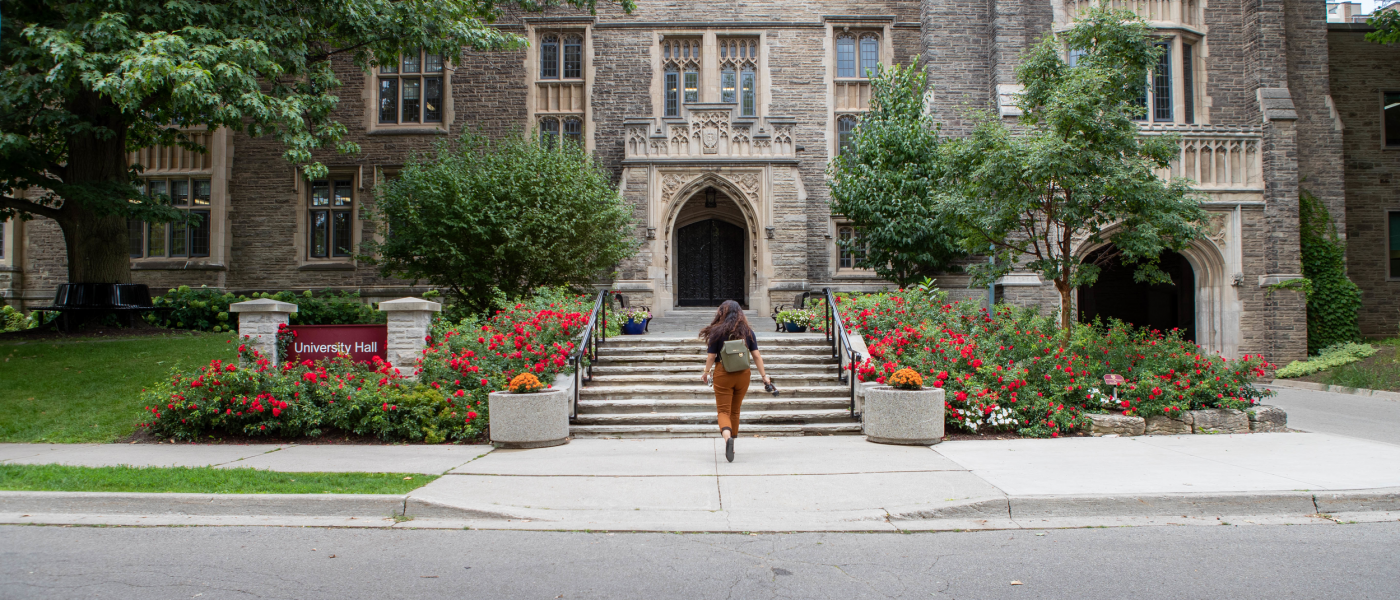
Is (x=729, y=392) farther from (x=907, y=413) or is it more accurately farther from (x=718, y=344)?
(x=907, y=413)

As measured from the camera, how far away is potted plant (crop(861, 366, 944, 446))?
7992 mm

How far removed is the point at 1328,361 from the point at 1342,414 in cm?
747

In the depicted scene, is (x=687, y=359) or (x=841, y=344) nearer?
(x=841, y=344)

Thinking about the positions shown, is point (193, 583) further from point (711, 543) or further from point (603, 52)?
point (603, 52)

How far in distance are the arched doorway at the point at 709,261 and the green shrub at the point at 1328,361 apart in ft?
43.8

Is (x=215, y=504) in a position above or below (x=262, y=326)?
below

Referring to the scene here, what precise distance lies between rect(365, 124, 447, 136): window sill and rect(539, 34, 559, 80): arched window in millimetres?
3288

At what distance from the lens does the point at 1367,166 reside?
21469 mm

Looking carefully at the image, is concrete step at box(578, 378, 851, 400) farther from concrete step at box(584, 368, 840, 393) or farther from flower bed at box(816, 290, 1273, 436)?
flower bed at box(816, 290, 1273, 436)

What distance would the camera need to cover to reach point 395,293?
19828mm

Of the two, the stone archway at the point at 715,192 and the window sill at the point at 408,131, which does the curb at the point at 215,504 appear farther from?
the window sill at the point at 408,131

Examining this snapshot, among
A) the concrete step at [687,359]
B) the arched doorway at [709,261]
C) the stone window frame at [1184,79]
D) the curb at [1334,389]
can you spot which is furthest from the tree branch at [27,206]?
the curb at [1334,389]

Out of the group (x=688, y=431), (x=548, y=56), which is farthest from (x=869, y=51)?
(x=688, y=431)

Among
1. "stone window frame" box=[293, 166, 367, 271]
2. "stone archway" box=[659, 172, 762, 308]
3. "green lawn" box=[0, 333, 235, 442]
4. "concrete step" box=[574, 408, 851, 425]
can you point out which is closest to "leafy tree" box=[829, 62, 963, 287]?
"stone archway" box=[659, 172, 762, 308]
